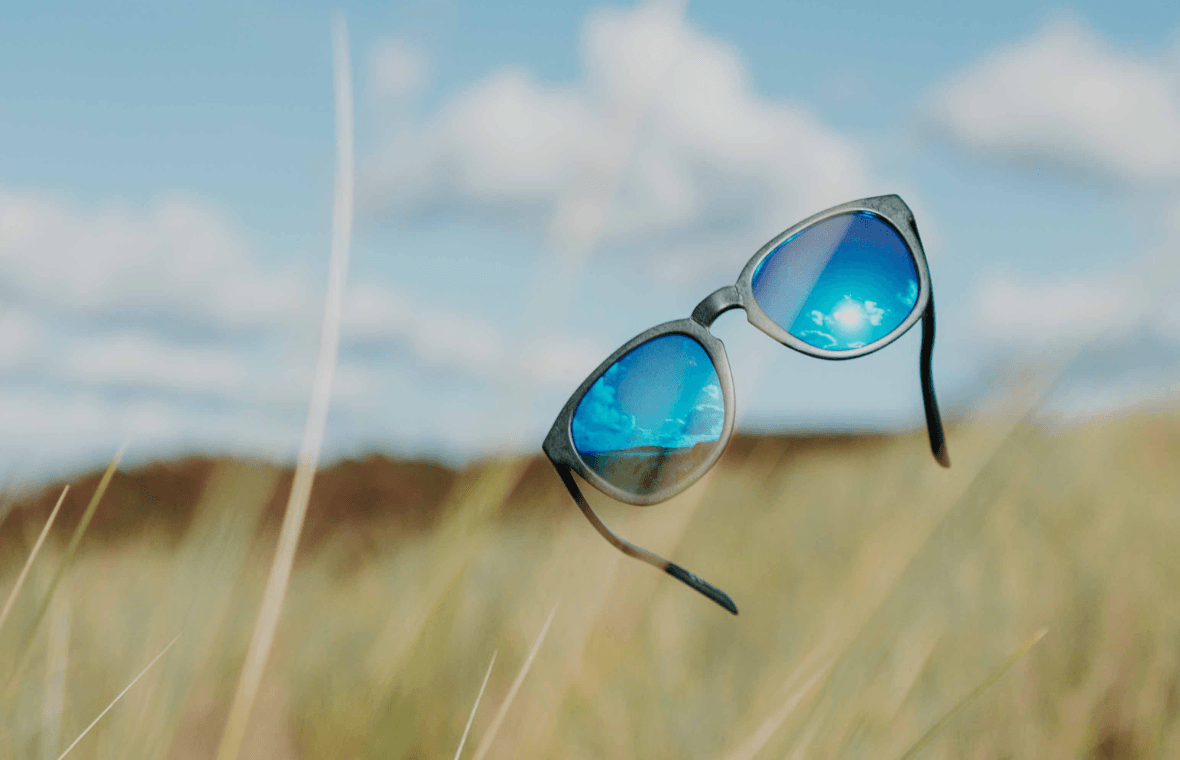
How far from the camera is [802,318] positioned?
82 centimetres

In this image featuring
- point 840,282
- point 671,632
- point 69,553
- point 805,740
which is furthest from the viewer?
point 671,632

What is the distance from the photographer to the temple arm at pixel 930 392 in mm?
790

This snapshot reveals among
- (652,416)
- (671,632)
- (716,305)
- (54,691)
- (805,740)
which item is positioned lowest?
(54,691)

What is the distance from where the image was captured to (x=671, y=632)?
138cm

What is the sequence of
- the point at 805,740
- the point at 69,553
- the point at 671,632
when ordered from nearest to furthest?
1. the point at 69,553
2. the point at 805,740
3. the point at 671,632

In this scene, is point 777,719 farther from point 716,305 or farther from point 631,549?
point 716,305

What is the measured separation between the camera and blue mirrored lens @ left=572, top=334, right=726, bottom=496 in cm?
69

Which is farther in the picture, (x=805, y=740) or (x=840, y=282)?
(x=840, y=282)

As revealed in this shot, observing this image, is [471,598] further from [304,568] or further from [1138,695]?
[1138,695]

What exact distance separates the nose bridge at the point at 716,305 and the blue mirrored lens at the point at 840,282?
0.09ft

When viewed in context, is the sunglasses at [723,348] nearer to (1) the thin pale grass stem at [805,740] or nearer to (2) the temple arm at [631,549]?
(2) the temple arm at [631,549]

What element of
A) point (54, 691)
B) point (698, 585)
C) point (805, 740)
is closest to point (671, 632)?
A: point (805, 740)

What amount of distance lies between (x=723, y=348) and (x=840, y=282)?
0.18m

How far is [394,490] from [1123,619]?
8.40ft
